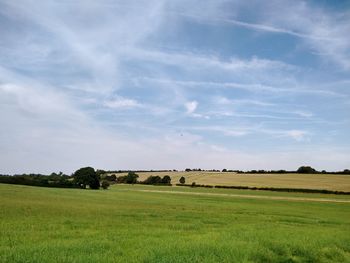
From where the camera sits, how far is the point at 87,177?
120312 mm

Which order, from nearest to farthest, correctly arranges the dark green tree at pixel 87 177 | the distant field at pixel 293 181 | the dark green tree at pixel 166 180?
1. the distant field at pixel 293 181
2. the dark green tree at pixel 87 177
3. the dark green tree at pixel 166 180

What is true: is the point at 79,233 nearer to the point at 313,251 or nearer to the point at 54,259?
the point at 54,259

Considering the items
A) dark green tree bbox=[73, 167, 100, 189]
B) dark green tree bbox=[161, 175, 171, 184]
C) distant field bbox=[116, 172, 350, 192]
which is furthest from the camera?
dark green tree bbox=[161, 175, 171, 184]

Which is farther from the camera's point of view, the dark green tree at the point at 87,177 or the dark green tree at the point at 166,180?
the dark green tree at the point at 166,180

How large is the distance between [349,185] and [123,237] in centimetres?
9728

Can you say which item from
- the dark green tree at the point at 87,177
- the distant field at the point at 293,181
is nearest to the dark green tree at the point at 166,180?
the distant field at the point at 293,181

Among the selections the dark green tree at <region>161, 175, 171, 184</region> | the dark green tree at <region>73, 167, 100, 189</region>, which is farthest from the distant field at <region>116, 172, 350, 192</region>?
the dark green tree at <region>73, 167, 100, 189</region>

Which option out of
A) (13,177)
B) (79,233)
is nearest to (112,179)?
(13,177)

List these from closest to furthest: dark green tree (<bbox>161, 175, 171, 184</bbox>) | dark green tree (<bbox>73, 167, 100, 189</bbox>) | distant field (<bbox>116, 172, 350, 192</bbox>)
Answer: distant field (<bbox>116, 172, 350, 192</bbox>), dark green tree (<bbox>73, 167, 100, 189</bbox>), dark green tree (<bbox>161, 175, 171, 184</bbox>)

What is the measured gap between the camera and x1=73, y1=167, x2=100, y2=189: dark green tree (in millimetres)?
120250

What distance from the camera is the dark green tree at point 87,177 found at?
395ft

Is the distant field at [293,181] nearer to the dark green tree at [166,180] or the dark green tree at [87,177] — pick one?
the dark green tree at [166,180]

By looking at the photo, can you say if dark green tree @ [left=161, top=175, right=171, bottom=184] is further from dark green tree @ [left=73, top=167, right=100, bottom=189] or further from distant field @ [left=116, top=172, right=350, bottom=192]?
dark green tree @ [left=73, top=167, right=100, bottom=189]

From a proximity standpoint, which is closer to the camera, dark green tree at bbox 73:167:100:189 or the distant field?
the distant field
